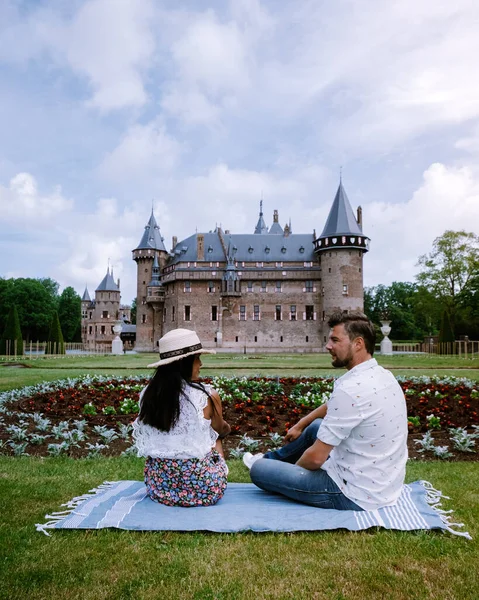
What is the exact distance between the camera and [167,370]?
4.25 meters

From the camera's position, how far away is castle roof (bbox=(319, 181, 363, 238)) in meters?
53.4

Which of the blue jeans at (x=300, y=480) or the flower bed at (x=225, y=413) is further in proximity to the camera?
the flower bed at (x=225, y=413)

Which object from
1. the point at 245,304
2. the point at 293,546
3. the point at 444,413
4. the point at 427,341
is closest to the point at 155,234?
the point at 245,304

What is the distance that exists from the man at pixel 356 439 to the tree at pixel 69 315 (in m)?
82.3

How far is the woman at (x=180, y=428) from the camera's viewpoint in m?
4.20

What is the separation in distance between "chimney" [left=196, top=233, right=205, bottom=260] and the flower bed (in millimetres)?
46866

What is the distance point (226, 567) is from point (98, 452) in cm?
370

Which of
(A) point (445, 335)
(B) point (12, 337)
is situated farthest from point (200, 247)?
(A) point (445, 335)

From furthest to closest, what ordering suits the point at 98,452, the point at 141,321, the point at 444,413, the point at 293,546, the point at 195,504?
the point at 141,321 < the point at 444,413 < the point at 98,452 < the point at 195,504 < the point at 293,546

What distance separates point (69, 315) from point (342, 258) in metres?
47.7

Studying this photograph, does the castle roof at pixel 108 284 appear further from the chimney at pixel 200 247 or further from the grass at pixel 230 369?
the grass at pixel 230 369

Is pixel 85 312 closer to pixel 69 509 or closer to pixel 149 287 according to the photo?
pixel 149 287

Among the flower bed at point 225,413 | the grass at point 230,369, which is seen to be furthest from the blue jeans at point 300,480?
the grass at point 230,369

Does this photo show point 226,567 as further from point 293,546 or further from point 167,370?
point 167,370
